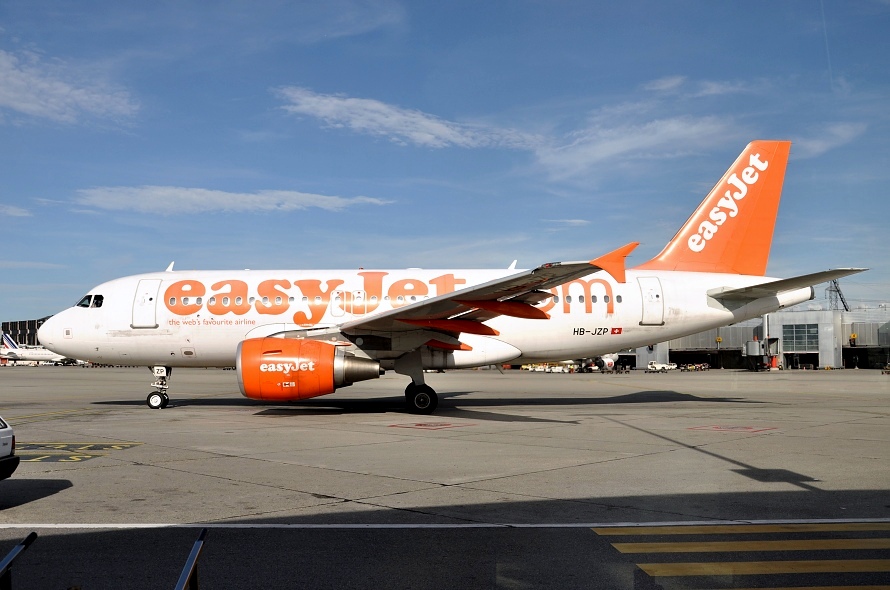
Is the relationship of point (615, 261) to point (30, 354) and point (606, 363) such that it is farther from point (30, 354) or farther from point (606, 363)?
point (30, 354)

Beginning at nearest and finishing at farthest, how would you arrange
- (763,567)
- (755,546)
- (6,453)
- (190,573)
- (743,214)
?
(190,573) < (763,567) < (755,546) < (6,453) < (743,214)

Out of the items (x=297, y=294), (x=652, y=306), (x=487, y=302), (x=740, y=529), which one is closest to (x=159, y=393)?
(x=297, y=294)

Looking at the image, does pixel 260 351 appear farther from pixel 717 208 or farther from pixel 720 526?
pixel 717 208

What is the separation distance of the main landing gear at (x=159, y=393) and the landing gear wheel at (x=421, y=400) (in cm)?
740

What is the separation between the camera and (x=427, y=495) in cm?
828

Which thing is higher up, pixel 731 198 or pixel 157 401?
pixel 731 198

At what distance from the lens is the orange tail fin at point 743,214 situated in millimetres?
21906

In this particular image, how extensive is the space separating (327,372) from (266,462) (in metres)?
6.33

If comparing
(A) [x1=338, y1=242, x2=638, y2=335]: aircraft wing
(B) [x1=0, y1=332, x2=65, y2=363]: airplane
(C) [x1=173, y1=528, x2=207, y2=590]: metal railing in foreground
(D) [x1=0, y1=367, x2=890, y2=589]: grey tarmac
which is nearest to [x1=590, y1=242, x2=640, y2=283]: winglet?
(A) [x1=338, y1=242, x2=638, y2=335]: aircraft wing

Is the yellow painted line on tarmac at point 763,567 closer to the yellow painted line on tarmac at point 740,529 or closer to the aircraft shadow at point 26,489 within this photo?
the yellow painted line on tarmac at point 740,529

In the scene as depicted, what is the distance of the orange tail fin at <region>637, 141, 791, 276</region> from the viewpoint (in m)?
21.9

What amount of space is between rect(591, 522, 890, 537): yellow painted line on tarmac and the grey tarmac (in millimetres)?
38

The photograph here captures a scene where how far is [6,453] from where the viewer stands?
24.4 feet

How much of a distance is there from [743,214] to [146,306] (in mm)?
17640
